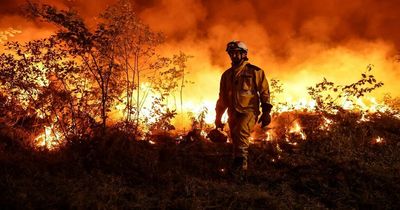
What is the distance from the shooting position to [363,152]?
8.40 m

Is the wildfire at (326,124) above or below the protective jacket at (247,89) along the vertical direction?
below

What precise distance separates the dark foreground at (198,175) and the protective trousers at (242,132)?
41cm

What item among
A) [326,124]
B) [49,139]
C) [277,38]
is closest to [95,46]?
[49,139]

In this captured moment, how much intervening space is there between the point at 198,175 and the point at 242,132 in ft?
3.37

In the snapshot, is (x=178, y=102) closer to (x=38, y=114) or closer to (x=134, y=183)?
(x=38, y=114)

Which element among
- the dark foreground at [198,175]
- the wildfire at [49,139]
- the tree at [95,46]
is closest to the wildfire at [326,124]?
the dark foreground at [198,175]

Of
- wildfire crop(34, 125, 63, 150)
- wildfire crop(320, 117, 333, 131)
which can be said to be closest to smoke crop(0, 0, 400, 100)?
wildfire crop(320, 117, 333, 131)

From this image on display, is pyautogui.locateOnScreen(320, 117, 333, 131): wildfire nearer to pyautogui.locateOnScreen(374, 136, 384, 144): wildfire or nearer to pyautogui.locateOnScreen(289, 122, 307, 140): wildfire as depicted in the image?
pyautogui.locateOnScreen(289, 122, 307, 140): wildfire

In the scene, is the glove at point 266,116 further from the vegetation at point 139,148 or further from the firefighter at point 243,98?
the vegetation at point 139,148

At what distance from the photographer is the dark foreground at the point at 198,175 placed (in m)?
5.93

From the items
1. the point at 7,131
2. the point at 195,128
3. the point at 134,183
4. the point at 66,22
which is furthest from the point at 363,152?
the point at 7,131

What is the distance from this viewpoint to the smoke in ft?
43.4

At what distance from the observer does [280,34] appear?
1581 cm

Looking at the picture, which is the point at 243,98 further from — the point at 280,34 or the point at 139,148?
the point at 280,34
